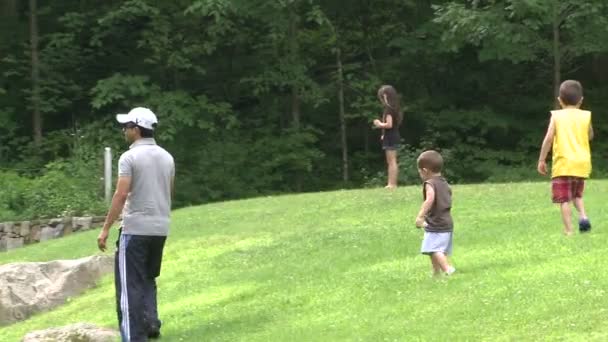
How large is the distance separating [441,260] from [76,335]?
3015 mm

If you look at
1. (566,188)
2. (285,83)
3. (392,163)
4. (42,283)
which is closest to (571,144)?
(566,188)

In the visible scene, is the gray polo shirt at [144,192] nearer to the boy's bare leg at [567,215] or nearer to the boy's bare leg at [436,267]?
the boy's bare leg at [436,267]

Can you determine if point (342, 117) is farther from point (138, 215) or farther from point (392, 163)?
point (138, 215)

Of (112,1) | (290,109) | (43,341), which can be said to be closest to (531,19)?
(290,109)

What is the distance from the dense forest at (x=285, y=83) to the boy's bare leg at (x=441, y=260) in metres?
13.7

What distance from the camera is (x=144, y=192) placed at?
7.07m

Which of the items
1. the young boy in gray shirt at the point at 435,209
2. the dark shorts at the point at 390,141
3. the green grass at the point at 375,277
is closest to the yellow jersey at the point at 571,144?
the green grass at the point at 375,277

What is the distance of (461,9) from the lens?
21188 mm

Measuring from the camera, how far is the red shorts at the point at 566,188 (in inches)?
332

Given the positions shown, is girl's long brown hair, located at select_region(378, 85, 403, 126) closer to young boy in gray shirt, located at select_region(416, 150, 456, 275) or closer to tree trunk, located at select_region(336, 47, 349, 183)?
young boy in gray shirt, located at select_region(416, 150, 456, 275)

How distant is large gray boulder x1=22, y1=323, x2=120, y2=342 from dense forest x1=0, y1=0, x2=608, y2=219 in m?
13.6

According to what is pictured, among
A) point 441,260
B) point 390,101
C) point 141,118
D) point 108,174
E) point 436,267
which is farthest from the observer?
point 108,174

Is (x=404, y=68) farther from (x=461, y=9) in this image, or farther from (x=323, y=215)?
(x=323, y=215)

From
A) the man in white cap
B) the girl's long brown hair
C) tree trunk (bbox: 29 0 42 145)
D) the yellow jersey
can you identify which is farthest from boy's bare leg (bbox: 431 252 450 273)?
tree trunk (bbox: 29 0 42 145)
